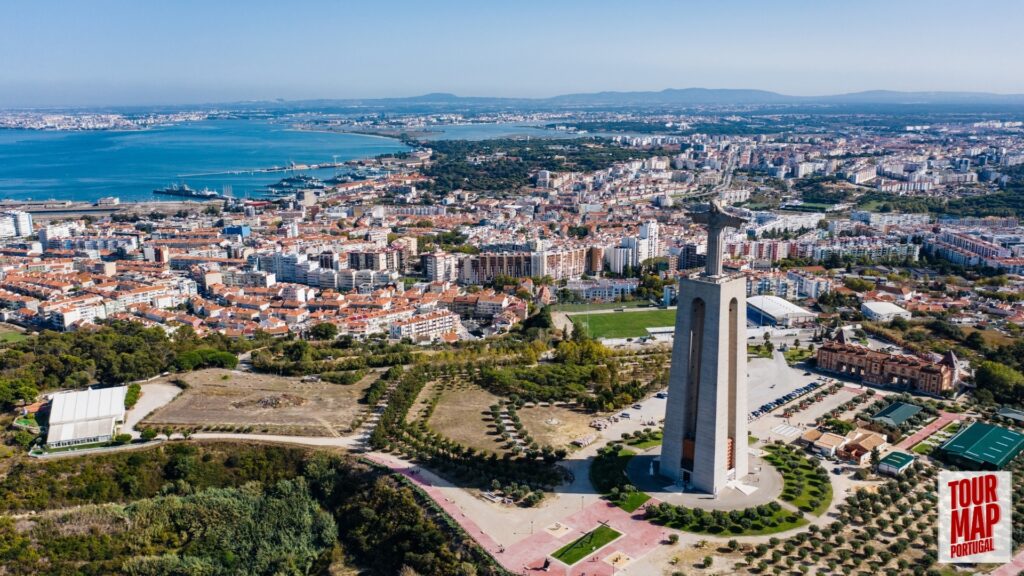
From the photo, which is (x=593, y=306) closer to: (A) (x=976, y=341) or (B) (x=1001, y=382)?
(A) (x=976, y=341)

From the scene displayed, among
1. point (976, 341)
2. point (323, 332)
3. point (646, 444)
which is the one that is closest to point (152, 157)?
point (323, 332)

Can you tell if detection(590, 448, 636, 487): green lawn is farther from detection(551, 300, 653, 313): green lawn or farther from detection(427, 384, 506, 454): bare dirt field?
detection(551, 300, 653, 313): green lawn

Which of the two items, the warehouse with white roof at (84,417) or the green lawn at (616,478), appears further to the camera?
the warehouse with white roof at (84,417)

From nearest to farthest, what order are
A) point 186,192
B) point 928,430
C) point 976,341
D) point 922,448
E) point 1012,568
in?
1. point 1012,568
2. point 922,448
3. point 928,430
4. point 976,341
5. point 186,192

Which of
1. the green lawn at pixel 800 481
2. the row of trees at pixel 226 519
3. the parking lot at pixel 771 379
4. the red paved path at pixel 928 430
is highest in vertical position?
the green lawn at pixel 800 481

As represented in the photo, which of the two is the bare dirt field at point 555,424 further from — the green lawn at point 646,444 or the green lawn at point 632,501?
the green lawn at point 632,501

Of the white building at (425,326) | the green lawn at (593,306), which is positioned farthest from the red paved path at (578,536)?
the green lawn at (593,306)
